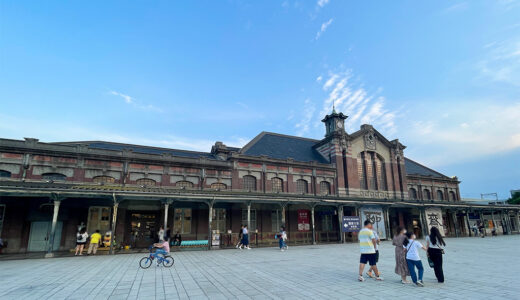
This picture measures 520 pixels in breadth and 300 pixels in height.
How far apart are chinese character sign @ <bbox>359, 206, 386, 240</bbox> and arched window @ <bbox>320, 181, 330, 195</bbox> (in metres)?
4.35

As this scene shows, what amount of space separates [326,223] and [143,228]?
1577 centimetres

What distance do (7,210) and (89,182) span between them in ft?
13.8

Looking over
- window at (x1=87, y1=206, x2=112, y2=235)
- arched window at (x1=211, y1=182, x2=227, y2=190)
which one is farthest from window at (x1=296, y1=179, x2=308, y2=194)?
window at (x1=87, y1=206, x2=112, y2=235)

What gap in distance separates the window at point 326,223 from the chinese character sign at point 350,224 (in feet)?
12.5

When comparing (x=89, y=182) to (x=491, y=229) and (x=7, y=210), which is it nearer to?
(x=7, y=210)

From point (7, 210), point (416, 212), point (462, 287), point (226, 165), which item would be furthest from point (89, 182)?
point (416, 212)

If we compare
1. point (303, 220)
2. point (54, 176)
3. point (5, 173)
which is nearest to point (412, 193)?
point (303, 220)

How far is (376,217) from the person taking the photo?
23.0m

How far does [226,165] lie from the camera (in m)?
22.0

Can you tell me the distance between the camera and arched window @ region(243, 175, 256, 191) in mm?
22834

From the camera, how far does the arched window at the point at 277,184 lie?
2392cm

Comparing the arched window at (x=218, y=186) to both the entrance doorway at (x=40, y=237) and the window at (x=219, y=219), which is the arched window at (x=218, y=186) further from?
the entrance doorway at (x=40, y=237)

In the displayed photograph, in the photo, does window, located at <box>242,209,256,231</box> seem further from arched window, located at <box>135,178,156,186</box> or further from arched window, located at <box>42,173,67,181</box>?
arched window, located at <box>42,173,67,181</box>

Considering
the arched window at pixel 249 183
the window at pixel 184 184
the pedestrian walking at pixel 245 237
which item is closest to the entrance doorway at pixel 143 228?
the window at pixel 184 184
